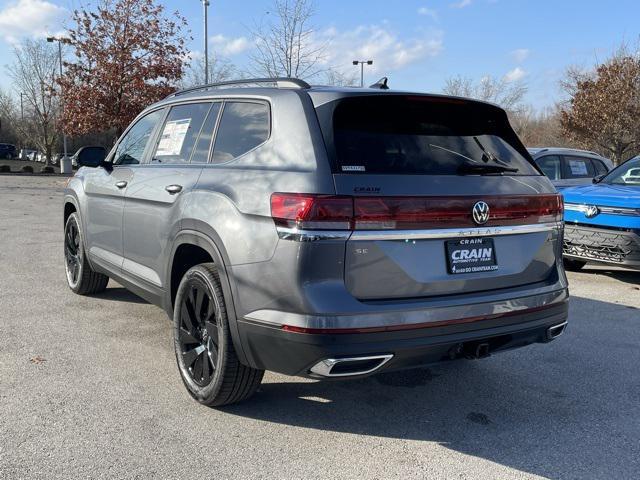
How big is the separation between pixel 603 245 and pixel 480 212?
478 centimetres

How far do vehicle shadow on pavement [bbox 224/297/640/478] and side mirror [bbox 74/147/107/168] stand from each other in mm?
2581

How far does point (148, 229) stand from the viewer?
166 inches

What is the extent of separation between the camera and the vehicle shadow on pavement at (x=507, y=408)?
10.2ft

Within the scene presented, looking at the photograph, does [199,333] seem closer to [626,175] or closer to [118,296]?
[118,296]

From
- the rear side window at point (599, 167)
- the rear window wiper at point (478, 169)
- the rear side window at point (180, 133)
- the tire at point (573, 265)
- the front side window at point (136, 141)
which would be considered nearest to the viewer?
the rear window wiper at point (478, 169)

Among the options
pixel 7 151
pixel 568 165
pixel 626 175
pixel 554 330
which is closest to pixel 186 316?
pixel 554 330

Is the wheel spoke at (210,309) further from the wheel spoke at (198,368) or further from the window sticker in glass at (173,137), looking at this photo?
the window sticker in glass at (173,137)

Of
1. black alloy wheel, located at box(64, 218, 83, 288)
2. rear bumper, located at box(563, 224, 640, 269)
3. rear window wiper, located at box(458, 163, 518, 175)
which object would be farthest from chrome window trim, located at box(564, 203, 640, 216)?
black alloy wheel, located at box(64, 218, 83, 288)

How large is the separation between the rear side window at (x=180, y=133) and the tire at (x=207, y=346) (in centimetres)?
95

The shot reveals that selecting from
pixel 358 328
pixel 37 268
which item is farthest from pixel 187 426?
pixel 37 268

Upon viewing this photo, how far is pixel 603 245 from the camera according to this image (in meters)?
7.12

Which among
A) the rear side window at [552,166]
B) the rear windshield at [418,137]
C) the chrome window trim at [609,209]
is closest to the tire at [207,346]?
the rear windshield at [418,137]

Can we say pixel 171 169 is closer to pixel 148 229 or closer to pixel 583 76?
pixel 148 229

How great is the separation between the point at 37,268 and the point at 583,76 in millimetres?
27909
